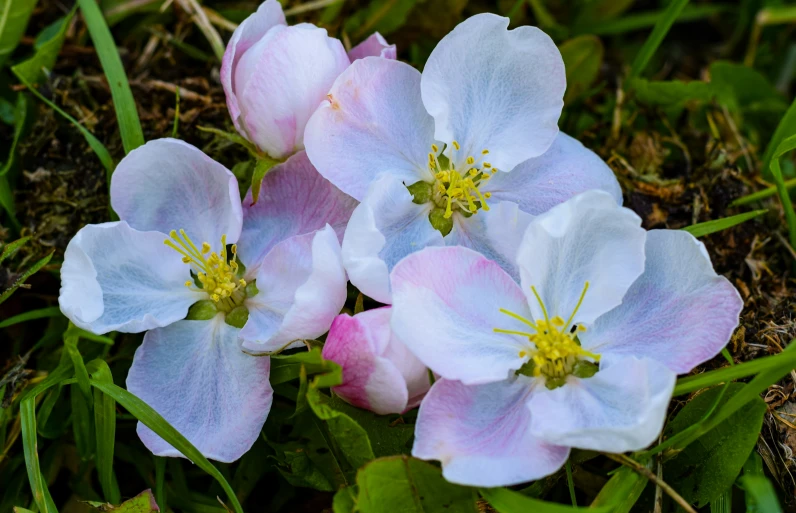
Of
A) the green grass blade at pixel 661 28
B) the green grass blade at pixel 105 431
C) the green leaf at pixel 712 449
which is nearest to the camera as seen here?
the green leaf at pixel 712 449

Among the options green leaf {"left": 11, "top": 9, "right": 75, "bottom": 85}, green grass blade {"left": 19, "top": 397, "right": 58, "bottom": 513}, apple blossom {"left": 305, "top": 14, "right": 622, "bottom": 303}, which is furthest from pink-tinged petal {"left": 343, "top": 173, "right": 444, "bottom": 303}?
green leaf {"left": 11, "top": 9, "right": 75, "bottom": 85}

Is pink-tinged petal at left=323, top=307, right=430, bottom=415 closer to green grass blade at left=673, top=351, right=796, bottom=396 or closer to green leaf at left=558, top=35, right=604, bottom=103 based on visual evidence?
green grass blade at left=673, top=351, right=796, bottom=396

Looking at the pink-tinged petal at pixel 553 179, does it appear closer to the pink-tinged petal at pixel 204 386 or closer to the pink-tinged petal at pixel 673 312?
the pink-tinged petal at pixel 673 312

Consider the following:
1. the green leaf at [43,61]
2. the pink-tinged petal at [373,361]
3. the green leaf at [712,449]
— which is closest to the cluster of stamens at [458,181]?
the pink-tinged petal at [373,361]

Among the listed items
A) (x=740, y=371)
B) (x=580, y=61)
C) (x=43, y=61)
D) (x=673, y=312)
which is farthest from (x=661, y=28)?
(x=43, y=61)

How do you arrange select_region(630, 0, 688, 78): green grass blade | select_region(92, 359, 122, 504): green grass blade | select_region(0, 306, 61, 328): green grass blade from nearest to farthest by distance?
select_region(92, 359, 122, 504): green grass blade → select_region(0, 306, 61, 328): green grass blade → select_region(630, 0, 688, 78): green grass blade
